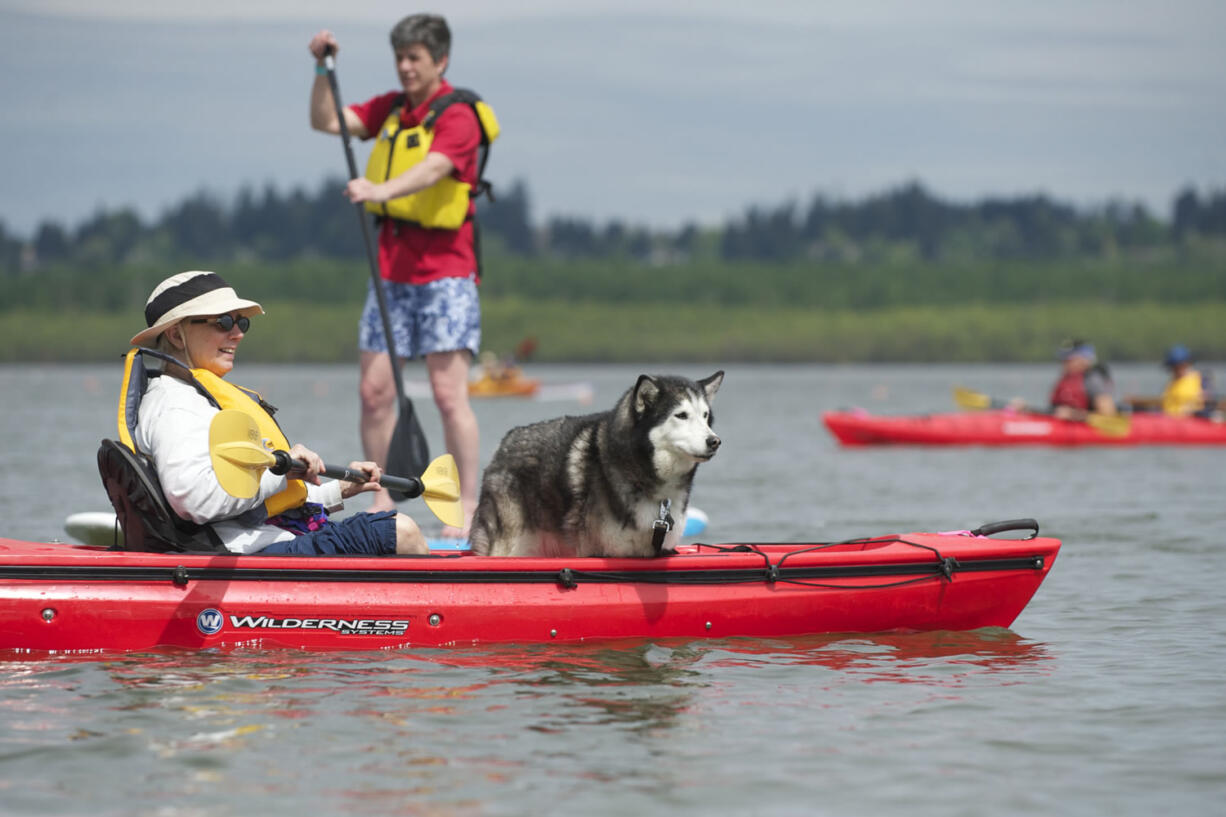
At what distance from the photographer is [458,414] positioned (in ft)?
27.4

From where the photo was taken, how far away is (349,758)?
4957 mm

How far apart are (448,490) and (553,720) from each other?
1710 millimetres

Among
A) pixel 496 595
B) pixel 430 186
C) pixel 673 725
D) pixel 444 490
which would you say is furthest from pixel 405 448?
pixel 673 725

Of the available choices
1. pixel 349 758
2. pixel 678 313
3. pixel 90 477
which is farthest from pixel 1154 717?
pixel 678 313

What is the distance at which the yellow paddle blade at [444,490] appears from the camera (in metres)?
6.87

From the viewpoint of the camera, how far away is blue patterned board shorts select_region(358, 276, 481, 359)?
27.8ft

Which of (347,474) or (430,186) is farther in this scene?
(430,186)

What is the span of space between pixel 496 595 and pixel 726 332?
297 ft

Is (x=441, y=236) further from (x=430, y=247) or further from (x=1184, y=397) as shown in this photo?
(x=1184, y=397)

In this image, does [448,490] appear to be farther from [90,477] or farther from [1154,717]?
[90,477]

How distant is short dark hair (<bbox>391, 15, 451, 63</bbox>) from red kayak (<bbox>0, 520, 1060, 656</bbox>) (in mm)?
3192

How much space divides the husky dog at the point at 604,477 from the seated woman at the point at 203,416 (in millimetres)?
741

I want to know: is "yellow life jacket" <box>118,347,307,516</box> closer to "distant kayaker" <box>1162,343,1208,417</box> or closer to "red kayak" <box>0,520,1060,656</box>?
"red kayak" <box>0,520,1060,656</box>

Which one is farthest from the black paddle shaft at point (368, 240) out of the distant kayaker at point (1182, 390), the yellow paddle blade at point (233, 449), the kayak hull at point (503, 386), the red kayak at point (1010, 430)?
the kayak hull at point (503, 386)
